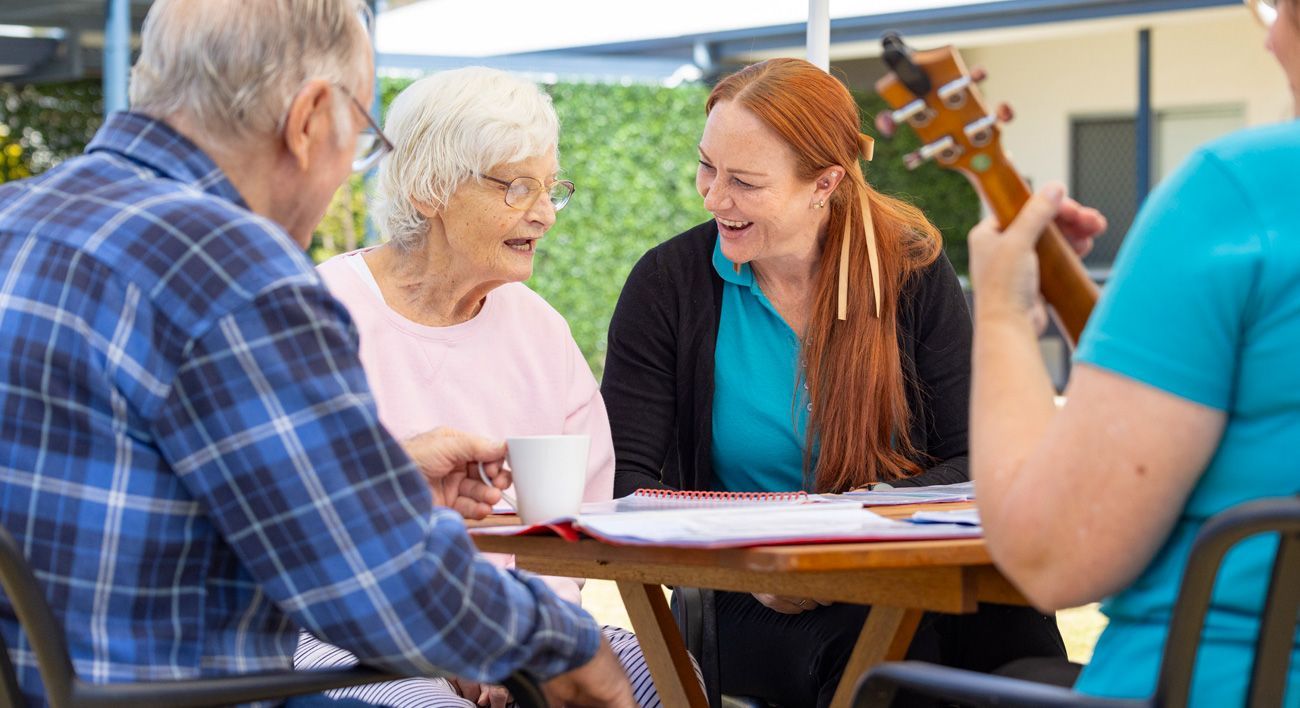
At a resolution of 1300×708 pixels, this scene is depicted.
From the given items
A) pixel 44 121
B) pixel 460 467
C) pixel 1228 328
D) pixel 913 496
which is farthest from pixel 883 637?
pixel 44 121

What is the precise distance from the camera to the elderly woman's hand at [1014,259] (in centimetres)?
144

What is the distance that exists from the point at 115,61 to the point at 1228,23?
991 cm

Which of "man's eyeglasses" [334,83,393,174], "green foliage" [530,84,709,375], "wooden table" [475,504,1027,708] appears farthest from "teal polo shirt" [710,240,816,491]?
"green foliage" [530,84,709,375]

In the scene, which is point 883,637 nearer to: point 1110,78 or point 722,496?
point 722,496

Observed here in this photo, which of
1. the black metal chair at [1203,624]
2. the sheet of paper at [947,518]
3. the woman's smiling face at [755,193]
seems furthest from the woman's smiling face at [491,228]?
the black metal chair at [1203,624]

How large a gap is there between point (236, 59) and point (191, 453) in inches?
16.3

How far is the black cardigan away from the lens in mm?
2846

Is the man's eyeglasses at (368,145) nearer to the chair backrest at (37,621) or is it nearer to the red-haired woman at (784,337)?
the chair backrest at (37,621)

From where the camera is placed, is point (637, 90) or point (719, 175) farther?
point (637, 90)

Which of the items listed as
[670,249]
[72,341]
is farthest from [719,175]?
[72,341]

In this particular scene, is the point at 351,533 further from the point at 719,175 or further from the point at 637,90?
the point at 637,90

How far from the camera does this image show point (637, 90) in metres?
10.8

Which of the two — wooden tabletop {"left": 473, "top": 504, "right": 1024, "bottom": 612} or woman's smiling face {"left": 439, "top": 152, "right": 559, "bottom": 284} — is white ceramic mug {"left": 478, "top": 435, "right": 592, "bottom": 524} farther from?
woman's smiling face {"left": 439, "top": 152, "right": 559, "bottom": 284}

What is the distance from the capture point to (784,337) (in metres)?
2.92
